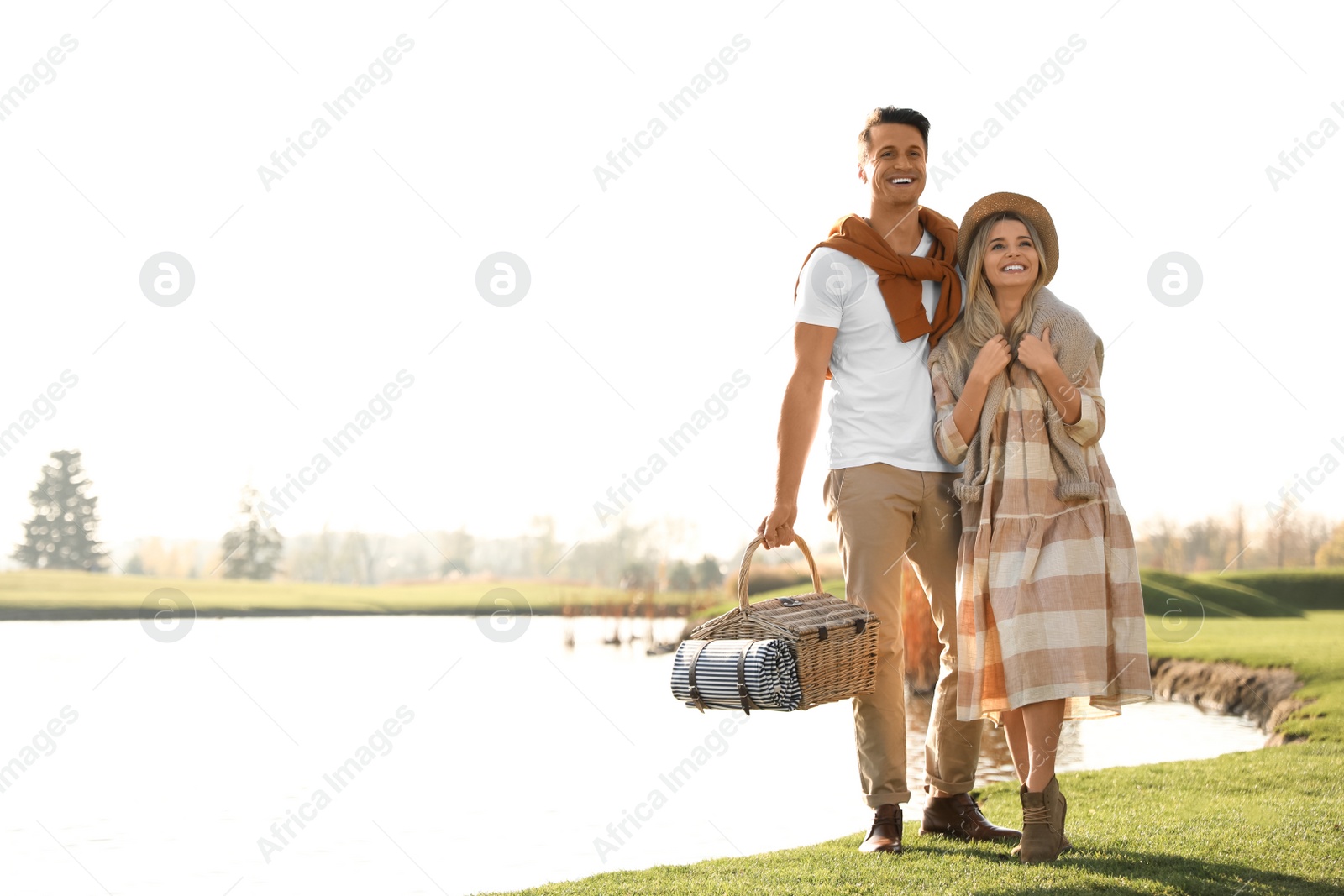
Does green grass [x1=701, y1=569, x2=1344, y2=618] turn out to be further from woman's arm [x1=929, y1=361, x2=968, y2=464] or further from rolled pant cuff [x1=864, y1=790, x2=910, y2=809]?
woman's arm [x1=929, y1=361, x2=968, y2=464]

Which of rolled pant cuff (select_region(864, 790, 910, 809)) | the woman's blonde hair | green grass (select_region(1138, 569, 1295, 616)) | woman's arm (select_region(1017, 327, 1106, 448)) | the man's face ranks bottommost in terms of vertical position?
green grass (select_region(1138, 569, 1295, 616))

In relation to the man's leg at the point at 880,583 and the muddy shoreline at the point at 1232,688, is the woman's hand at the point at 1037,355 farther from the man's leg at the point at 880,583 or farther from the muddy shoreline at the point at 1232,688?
the muddy shoreline at the point at 1232,688

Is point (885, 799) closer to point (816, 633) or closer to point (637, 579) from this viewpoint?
point (816, 633)

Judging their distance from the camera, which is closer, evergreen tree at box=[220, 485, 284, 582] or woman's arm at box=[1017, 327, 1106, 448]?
woman's arm at box=[1017, 327, 1106, 448]

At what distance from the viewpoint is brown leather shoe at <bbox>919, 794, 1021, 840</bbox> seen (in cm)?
384

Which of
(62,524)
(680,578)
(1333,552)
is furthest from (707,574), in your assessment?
(62,524)

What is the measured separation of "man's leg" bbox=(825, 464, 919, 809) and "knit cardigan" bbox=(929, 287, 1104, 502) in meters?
0.22

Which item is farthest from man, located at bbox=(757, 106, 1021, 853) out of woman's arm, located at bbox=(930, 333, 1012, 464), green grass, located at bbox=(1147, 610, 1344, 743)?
green grass, located at bbox=(1147, 610, 1344, 743)

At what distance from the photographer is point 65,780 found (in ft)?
25.3

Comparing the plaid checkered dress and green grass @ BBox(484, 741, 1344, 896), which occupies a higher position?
the plaid checkered dress

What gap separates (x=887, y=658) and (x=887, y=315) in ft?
3.71

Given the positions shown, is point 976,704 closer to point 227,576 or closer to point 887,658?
point 887,658

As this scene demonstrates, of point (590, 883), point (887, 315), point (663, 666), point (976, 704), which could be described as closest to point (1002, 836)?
point (976, 704)

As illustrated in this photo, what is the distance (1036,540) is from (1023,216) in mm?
1048
